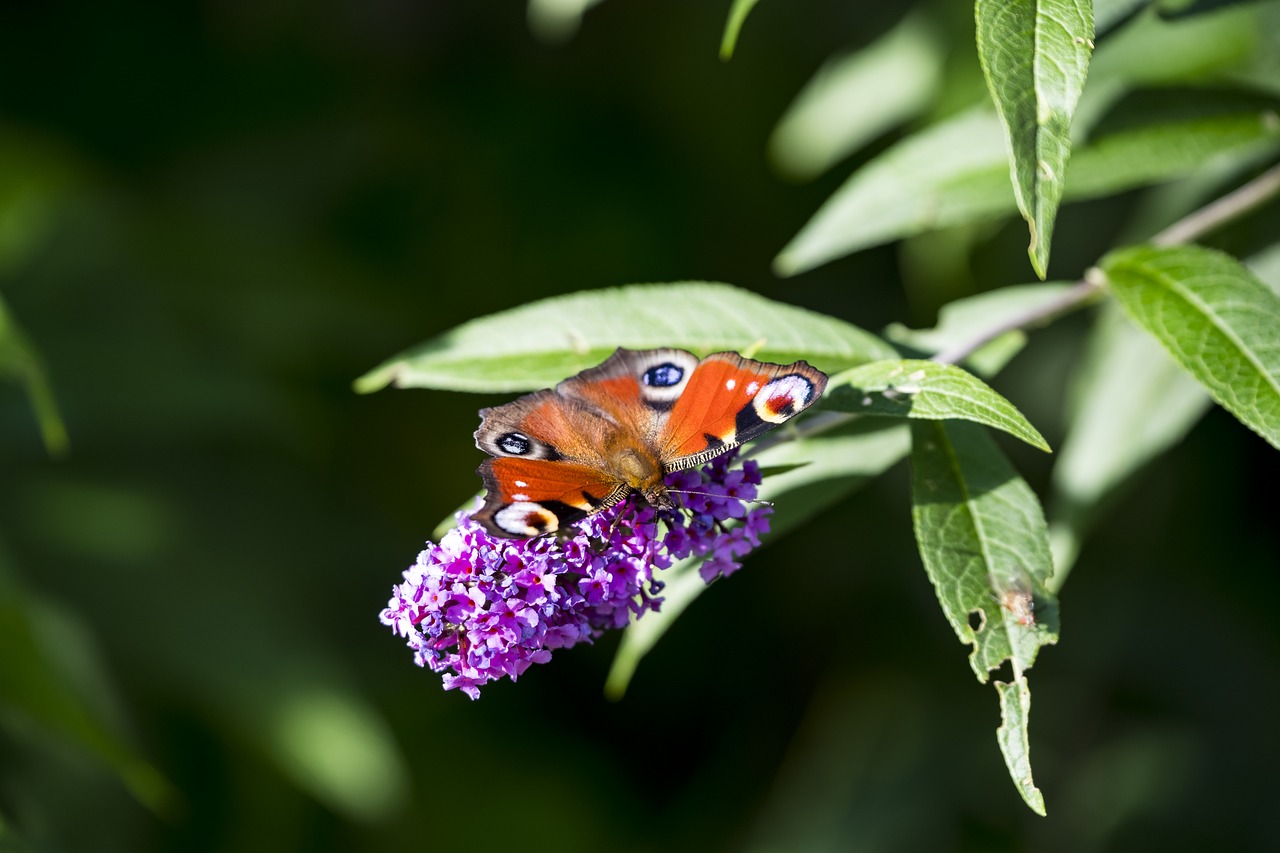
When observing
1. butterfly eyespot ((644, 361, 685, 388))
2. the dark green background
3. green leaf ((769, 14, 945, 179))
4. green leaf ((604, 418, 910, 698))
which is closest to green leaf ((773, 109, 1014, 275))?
green leaf ((604, 418, 910, 698))

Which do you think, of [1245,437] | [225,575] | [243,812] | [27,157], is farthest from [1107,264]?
[27,157]

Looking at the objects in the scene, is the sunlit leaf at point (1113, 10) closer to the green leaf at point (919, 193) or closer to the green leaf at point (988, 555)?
the green leaf at point (919, 193)

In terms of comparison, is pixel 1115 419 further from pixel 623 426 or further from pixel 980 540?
pixel 623 426

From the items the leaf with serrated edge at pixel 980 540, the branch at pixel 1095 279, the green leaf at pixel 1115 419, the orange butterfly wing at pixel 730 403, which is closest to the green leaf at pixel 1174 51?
the branch at pixel 1095 279

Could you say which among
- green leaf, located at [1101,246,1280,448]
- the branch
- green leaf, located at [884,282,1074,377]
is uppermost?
green leaf, located at [1101,246,1280,448]

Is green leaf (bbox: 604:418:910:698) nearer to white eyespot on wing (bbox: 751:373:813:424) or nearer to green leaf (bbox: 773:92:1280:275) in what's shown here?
white eyespot on wing (bbox: 751:373:813:424)

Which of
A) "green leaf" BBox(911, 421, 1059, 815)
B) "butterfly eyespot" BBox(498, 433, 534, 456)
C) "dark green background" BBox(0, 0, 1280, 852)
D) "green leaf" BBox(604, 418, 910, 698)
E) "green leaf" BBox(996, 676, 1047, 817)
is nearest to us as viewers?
"green leaf" BBox(996, 676, 1047, 817)

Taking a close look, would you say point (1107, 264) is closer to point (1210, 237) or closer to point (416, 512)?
point (1210, 237)
